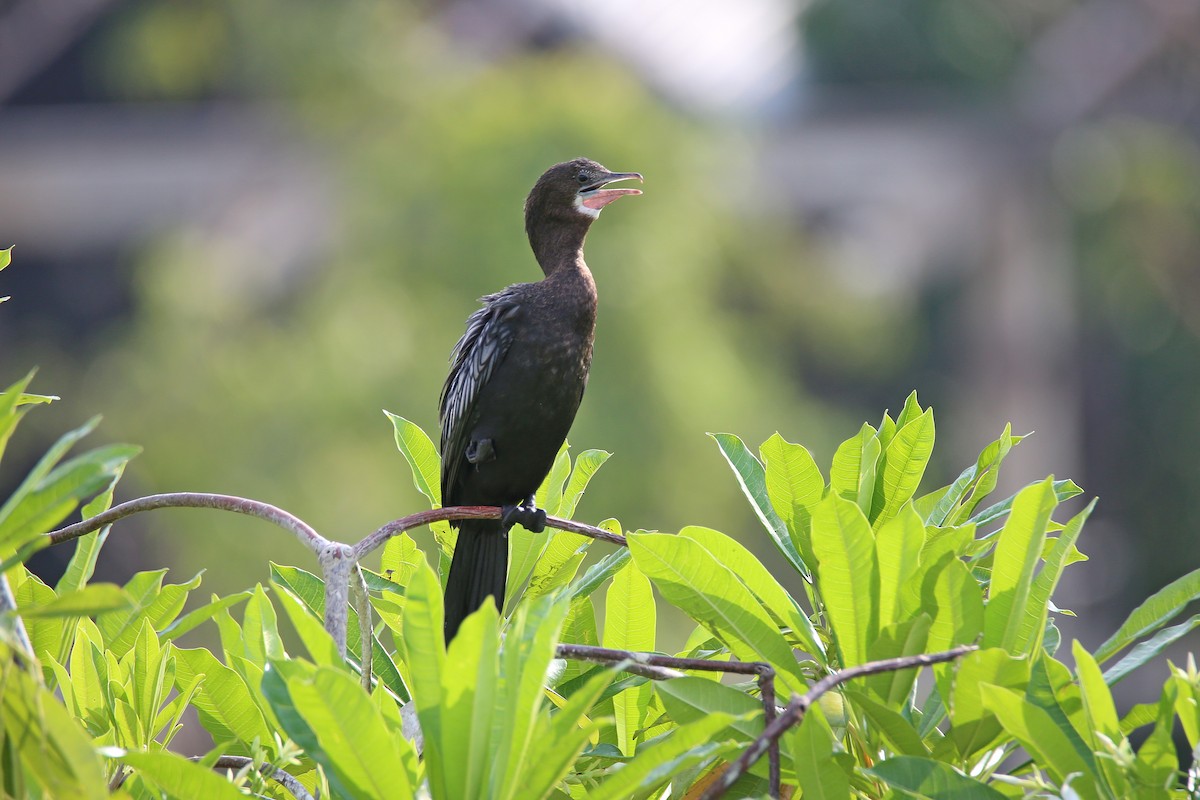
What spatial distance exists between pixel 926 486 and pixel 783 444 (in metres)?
19.2

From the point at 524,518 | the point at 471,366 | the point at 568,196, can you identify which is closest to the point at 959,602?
the point at 524,518

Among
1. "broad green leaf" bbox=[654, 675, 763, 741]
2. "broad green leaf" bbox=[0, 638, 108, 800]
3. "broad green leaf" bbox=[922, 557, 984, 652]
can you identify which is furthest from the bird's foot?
"broad green leaf" bbox=[0, 638, 108, 800]

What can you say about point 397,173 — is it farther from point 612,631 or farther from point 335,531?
point 612,631

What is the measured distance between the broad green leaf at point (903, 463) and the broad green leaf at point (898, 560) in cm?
28

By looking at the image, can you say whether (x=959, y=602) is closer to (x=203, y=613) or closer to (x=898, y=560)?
(x=898, y=560)

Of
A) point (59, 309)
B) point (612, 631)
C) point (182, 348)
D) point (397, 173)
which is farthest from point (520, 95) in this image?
point (612, 631)

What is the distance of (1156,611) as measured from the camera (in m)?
1.73

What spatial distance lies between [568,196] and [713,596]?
185 cm

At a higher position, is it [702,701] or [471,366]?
[471,366]

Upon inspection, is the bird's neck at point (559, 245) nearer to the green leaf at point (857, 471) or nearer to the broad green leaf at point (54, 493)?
the green leaf at point (857, 471)

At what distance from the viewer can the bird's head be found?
3328mm

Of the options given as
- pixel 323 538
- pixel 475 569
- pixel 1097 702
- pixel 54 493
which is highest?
pixel 54 493

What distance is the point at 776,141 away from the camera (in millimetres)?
22234

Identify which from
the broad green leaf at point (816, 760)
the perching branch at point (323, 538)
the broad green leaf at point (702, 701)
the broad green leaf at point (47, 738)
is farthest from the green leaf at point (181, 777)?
the broad green leaf at point (816, 760)
